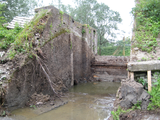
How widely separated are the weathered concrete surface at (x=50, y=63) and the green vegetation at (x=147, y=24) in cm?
340

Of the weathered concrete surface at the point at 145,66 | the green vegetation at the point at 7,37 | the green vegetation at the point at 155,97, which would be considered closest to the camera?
the green vegetation at the point at 155,97

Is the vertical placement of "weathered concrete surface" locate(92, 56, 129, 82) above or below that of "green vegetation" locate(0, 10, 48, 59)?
below

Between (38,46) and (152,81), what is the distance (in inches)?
154

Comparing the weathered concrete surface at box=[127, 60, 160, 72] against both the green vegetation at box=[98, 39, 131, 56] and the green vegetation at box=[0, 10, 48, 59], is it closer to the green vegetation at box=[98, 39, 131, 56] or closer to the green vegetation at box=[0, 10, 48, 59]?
the green vegetation at box=[0, 10, 48, 59]

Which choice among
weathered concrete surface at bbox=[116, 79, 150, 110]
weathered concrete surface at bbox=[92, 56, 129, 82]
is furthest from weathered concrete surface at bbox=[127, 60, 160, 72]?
weathered concrete surface at bbox=[92, 56, 129, 82]

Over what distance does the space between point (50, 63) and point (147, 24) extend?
4.40 meters

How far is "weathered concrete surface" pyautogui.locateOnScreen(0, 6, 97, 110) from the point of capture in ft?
13.8

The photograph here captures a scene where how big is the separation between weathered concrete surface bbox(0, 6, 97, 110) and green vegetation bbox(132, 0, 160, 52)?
134 inches

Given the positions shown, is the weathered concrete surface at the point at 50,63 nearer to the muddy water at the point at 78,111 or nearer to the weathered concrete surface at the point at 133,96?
the muddy water at the point at 78,111

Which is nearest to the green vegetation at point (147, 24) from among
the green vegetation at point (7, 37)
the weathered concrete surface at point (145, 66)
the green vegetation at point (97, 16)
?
the weathered concrete surface at point (145, 66)

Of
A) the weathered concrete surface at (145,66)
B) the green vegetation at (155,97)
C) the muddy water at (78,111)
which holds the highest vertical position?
the weathered concrete surface at (145,66)

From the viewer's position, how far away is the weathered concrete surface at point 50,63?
421 centimetres

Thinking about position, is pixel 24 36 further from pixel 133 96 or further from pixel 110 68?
pixel 110 68

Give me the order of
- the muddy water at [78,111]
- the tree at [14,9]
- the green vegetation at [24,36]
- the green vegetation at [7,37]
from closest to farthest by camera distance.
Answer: the muddy water at [78,111] → the green vegetation at [24,36] → the green vegetation at [7,37] → the tree at [14,9]
